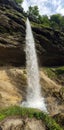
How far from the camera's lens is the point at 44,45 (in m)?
40.8

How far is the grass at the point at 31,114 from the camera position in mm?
9578

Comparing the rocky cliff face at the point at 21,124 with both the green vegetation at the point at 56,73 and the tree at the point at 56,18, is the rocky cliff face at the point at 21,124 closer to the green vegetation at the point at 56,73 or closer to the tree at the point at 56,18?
the green vegetation at the point at 56,73

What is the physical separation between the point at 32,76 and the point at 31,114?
28.0 m

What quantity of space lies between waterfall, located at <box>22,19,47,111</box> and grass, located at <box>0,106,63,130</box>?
21.3 meters

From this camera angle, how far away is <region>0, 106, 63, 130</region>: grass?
9.58 metres

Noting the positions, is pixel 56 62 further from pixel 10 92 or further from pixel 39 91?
pixel 10 92

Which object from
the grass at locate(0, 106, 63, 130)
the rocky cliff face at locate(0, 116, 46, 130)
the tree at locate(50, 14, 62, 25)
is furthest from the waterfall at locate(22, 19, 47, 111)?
the tree at locate(50, 14, 62, 25)

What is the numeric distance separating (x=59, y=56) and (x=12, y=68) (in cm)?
875

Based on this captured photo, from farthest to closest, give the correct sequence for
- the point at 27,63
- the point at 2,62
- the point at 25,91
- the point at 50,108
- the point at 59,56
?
1. the point at 59,56
2. the point at 27,63
3. the point at 2,62
4. the point at 25,91
5. the point at 50,108

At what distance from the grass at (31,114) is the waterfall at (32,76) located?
69.8 ft

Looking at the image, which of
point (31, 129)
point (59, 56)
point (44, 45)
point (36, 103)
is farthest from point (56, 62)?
point (31, 129)

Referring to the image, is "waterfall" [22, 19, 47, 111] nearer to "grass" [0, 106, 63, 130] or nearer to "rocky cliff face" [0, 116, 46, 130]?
"rocky cliff face" [0, 116, 46, 130]

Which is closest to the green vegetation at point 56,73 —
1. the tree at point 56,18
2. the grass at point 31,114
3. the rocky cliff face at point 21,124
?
the rocky cliff face at point 21,124

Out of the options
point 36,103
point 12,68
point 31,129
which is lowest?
point 36,103
